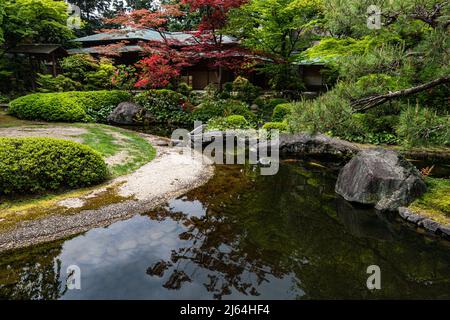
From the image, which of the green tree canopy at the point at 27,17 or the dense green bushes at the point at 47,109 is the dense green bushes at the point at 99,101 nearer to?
the dense green bushes at the point at 47,109

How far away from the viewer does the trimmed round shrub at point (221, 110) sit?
1698cm

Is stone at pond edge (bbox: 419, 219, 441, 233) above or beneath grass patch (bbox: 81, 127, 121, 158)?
beneath

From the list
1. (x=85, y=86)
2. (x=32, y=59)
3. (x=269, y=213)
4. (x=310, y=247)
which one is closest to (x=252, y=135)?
(x=269, y=213)

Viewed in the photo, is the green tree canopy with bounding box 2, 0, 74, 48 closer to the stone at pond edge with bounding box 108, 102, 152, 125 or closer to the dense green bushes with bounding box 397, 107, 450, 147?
the stone at pond edge with bounding box 108, 102, 152, 125

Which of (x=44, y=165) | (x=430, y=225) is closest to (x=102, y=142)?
(x=44, y=165)

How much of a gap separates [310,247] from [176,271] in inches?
102

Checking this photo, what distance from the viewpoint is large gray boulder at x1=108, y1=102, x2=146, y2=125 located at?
1806cm

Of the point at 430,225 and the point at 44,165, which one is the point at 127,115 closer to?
the point at 44,165

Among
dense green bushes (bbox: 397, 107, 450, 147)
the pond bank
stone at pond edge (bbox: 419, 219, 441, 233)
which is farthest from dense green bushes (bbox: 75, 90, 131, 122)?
stone at pond edge (bbox: 419, 219, 441, 233)

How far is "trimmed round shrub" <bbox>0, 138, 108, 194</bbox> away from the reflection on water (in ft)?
7.16

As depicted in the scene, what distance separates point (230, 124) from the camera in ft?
49.6

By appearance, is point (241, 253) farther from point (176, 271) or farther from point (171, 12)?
point (171, 12)

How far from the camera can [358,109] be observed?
669 cm

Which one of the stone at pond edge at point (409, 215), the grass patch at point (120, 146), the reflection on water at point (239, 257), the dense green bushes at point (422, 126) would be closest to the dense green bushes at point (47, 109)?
the grass patch at point (120, 146)
